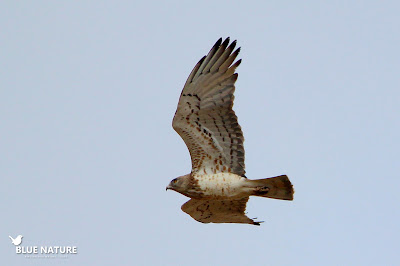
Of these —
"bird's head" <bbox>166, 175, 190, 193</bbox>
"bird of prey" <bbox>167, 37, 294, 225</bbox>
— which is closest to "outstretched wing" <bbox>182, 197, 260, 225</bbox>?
"bird of prey" <bbox>167, 37, 294, 225</bbox>

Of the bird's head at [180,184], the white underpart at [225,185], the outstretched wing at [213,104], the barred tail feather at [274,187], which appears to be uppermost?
the outstretched wing at [213,104]

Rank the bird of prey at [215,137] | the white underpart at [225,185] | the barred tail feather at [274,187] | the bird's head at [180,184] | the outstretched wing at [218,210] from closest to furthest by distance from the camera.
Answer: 1. the barred tail feather at [274,187]
2. the bird of prey at [215,137]
3. the white underpart at [225,185]
4. the bird's head at [180,184]
5. the outstretched wing at [218,210]

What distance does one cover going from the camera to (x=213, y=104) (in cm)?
1417

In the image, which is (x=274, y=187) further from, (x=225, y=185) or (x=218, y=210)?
(x=218, y=210)

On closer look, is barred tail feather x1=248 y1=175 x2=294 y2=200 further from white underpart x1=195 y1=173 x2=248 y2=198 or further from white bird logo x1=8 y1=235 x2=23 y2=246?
white bird logo x1=8 y1=235 x2=23 y2=246

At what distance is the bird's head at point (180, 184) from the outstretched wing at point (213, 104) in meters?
0.72

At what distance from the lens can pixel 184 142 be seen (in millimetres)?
14547

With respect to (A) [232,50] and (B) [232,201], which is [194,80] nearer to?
(A) [232,50]

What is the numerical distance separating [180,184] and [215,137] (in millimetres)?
1037

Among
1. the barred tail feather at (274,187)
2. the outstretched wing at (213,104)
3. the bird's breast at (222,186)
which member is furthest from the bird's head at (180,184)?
the barred tail feather at (274,187)

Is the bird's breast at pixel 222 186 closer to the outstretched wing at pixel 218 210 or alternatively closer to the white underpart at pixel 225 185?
the white underpart at pixel 225 185

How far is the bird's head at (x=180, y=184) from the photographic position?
14.5m

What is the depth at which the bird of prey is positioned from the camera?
1412cm

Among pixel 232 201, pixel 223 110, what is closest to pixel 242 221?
pixel 232 201
